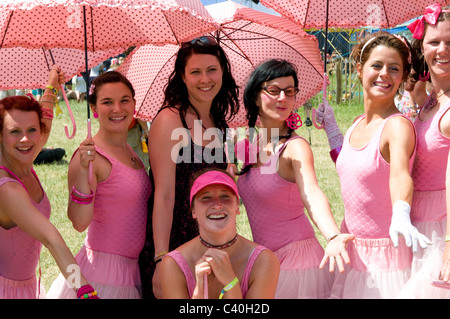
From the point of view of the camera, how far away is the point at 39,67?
13.3ft

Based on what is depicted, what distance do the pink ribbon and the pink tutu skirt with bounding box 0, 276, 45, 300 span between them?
251cm

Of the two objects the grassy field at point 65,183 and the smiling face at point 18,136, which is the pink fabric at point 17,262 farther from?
the grassy field at point 65,183

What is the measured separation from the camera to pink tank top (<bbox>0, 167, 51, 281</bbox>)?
9.17 ft

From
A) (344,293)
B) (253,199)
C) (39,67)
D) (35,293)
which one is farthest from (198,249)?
(39,67)

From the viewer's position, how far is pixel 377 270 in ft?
9.12

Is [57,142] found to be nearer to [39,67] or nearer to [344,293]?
[39,67]

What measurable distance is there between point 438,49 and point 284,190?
1.10 m

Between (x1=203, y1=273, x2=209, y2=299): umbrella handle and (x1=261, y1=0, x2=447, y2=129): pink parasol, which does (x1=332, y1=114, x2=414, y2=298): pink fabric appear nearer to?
(x1=203, y1=273, x2=209, y2=299): umbrella handle

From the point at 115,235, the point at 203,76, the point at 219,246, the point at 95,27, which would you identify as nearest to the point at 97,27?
the point at 95,27

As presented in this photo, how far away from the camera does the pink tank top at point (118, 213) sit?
297 cm

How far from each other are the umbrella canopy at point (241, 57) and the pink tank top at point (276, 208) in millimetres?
1194

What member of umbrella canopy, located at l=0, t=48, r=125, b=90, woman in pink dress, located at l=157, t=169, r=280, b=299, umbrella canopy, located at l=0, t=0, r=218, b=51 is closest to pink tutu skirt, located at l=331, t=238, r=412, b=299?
woman in pink dress, located at l=157, t=169, r=280, b=299

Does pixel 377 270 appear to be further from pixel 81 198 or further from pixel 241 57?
pixel 241 57

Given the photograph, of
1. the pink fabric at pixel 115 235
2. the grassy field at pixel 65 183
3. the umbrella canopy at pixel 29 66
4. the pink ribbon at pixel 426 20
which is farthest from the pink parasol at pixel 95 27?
the grassy field at pixel 65 183
